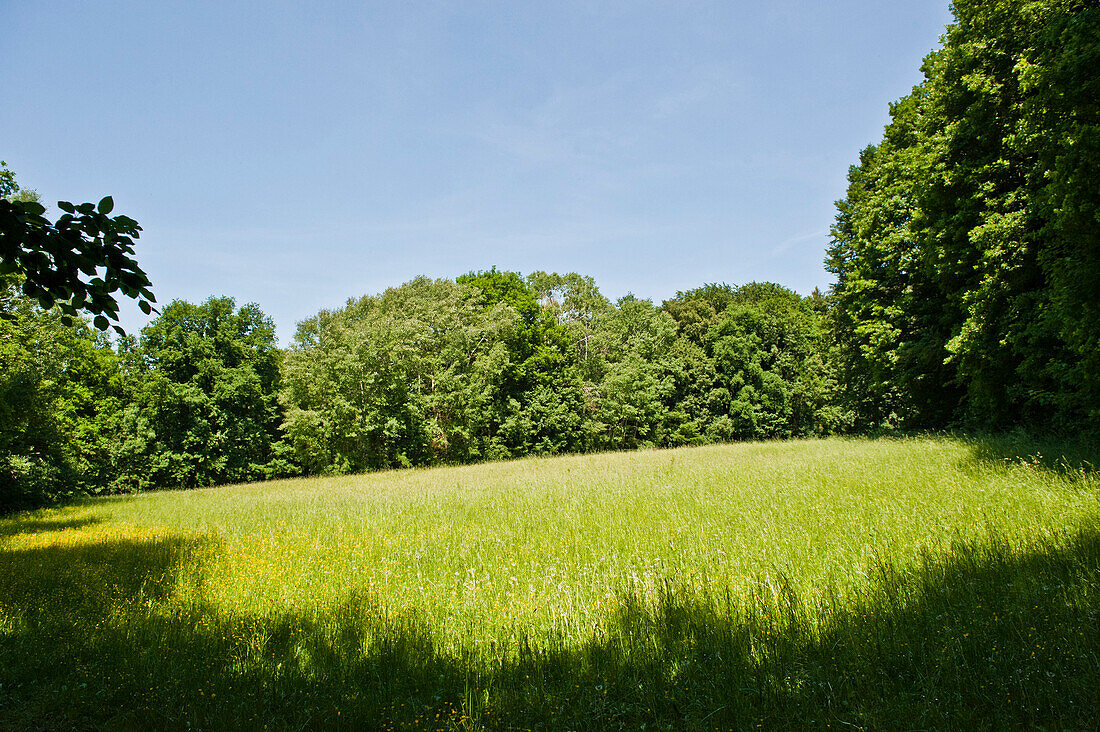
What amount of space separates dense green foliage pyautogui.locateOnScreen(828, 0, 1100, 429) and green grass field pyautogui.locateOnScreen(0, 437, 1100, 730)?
451 centimetres

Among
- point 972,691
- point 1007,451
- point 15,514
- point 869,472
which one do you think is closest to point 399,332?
point 15,514

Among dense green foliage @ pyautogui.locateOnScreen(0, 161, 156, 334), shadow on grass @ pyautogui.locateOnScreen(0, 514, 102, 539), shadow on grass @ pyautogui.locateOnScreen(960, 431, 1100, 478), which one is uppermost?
dense green foliage @ pyautogui.locateOnScreen(0, 161, 156, 334)

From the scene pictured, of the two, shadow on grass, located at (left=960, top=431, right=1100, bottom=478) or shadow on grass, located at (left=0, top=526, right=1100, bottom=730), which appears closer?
shadow on grass, located at (left=0, top=526, right=1100, bottom=730)

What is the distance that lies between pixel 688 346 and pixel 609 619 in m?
40.9

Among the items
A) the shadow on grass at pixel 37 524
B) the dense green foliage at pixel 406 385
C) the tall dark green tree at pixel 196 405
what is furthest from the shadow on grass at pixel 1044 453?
the tall dark green tree at pixel 196 405

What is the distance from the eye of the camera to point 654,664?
4.05 meters

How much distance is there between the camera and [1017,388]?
15.0m

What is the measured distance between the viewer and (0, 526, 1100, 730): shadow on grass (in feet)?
11.0

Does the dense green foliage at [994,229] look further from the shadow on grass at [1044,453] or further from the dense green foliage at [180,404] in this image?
the dense green foliage at [180,404]

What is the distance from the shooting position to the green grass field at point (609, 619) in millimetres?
3523

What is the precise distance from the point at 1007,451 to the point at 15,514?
3115 cm

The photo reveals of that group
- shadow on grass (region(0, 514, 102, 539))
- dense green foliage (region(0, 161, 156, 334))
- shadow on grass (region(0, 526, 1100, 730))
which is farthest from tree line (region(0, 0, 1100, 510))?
shadow on grass (region(0, 514, 102, 539))

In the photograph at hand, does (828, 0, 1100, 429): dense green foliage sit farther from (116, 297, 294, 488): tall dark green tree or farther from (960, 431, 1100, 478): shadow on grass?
(116, 297, 294, 488): tall dark green tree

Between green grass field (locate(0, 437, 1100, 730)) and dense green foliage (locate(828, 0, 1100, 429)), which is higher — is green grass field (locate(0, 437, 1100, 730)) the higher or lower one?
the lower one
